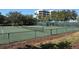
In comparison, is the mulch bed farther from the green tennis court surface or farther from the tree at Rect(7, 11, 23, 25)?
the tree at Rect(7, 11, 23, 25)

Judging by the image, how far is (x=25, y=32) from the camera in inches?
191

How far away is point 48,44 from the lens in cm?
485

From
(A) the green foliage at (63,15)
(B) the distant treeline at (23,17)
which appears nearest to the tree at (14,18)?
(B) the distant treeline at (23,17)

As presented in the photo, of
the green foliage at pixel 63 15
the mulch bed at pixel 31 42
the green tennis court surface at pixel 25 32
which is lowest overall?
the mulch bed at pixel 31 42

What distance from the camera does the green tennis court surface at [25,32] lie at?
4836 millimetres

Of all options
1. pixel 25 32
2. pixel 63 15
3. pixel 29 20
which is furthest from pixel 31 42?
pixel 63 15

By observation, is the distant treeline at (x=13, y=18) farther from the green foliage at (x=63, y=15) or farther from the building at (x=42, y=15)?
the green foliage at (x=63, y=15)

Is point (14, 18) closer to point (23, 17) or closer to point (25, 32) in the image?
point (23, 17)

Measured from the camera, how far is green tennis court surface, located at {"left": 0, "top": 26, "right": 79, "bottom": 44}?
4.84 meters
